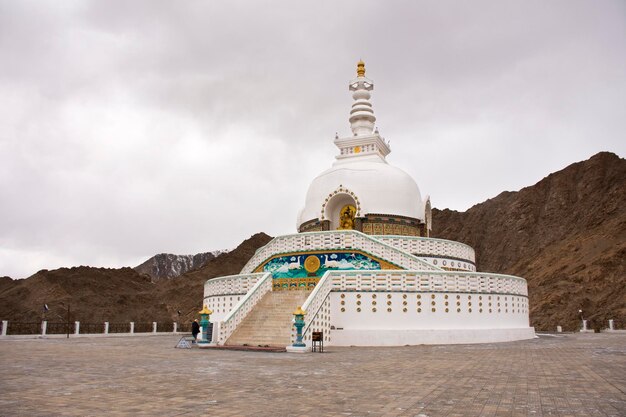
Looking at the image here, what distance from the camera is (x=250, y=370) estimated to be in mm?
12406

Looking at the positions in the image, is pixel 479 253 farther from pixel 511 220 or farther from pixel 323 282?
pixel 323 282

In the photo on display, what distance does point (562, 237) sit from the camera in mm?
92688

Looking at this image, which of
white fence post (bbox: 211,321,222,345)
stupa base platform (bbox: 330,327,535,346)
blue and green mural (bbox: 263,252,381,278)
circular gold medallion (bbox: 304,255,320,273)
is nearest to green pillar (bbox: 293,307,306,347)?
stupa base platform (bbox: 330,327,535,346)

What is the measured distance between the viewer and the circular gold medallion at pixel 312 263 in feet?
87.1

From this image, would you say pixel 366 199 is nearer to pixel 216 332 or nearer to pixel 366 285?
pixel 366 285

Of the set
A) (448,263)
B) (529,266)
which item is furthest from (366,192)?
(529,266)

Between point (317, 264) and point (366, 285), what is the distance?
4.02 meters

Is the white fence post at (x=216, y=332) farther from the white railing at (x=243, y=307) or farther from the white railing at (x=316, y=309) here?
the white railing at (x=316, y=309)

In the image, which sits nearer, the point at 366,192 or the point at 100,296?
the point at 366,192

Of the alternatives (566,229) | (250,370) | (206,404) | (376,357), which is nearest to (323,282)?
(376,357)

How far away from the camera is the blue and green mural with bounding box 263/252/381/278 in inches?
1025

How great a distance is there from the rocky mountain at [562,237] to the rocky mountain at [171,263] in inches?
2671

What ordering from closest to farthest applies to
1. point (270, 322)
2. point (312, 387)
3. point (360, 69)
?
point (312, 387) < point (270, 322) < point (360, 69)

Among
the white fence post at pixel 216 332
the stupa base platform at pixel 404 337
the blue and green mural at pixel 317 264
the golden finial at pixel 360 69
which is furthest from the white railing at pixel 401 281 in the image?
the golden finial at pixel 360 69
